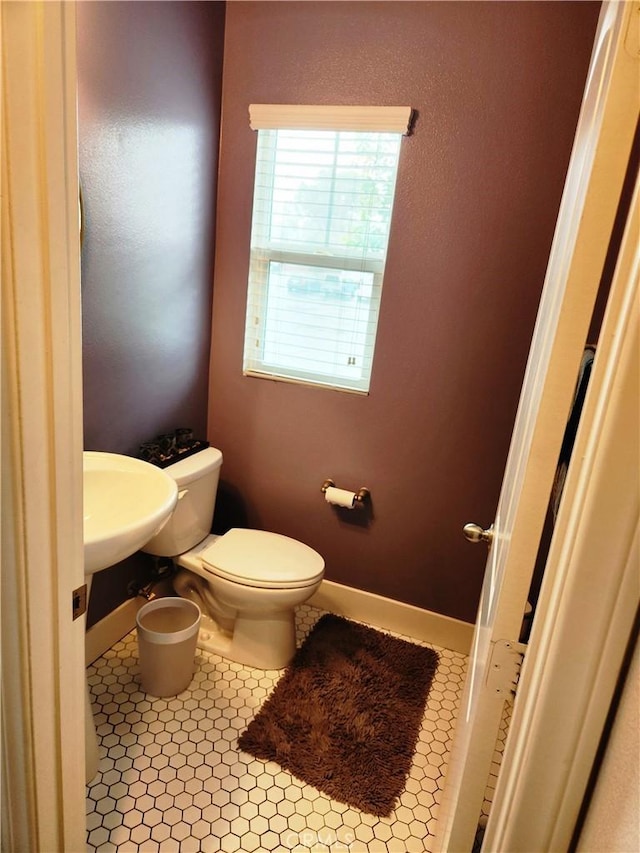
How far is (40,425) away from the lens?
2.47ft

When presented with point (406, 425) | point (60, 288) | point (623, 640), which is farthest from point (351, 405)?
point (623, 640)

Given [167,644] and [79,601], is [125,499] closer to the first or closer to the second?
[167,644]

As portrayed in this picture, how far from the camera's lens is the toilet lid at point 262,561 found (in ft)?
6.35

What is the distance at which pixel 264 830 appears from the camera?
1.51 meters

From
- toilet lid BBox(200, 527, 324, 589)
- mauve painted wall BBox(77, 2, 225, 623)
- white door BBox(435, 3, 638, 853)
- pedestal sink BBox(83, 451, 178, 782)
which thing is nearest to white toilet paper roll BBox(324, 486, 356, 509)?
toilet lid BBox(200, 527, 324, 589)

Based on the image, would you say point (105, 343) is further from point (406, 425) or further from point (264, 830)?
point (264, 830)

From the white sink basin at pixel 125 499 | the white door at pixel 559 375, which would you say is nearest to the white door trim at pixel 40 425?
the white sink basin at pixel 125 499

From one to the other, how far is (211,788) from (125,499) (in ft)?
2.91

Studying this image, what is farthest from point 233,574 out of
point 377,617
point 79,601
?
point 79,601

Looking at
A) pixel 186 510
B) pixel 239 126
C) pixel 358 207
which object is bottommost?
pixel 186 510

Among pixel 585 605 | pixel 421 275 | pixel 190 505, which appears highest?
pixel 421 275

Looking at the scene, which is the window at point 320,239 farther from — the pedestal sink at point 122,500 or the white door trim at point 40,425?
the white door trim at point 40,425

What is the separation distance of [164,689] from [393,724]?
31.4 inches

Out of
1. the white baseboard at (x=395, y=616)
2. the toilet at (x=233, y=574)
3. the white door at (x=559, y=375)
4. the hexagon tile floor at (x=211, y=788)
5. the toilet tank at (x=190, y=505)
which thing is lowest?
the hexagon tile floor at (x=211, y=788)
